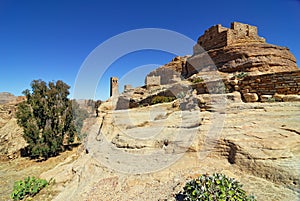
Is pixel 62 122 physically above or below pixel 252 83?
below

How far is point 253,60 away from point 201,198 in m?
15.9

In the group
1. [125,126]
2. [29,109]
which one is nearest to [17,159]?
[29,109]

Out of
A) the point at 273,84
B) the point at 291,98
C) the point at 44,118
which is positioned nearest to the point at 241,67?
the point at 273,84

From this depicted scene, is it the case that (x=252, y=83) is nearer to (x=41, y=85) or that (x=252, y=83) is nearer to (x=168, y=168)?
(x=168, y=168)

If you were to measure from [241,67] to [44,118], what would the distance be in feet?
59.0

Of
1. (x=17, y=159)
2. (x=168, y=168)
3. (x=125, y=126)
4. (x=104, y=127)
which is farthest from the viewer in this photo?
(x=17, y=159)

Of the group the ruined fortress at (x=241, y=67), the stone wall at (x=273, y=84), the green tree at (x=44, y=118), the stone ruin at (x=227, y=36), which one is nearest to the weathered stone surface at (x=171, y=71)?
the ruined fortress at (x=241, y=67)

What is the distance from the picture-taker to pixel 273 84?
346 inches

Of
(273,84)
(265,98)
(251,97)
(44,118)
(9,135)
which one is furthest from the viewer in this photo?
(9,135)

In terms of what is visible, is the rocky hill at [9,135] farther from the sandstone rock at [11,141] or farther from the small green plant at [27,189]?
the small green plant at [27,189]

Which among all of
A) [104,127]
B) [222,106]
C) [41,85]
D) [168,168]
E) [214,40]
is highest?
[214,40]

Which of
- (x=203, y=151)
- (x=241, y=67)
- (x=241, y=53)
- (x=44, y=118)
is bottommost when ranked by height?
(x=203, y=151)

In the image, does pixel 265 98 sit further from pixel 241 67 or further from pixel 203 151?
pixel 241 67

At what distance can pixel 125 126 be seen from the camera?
8.10 meters
